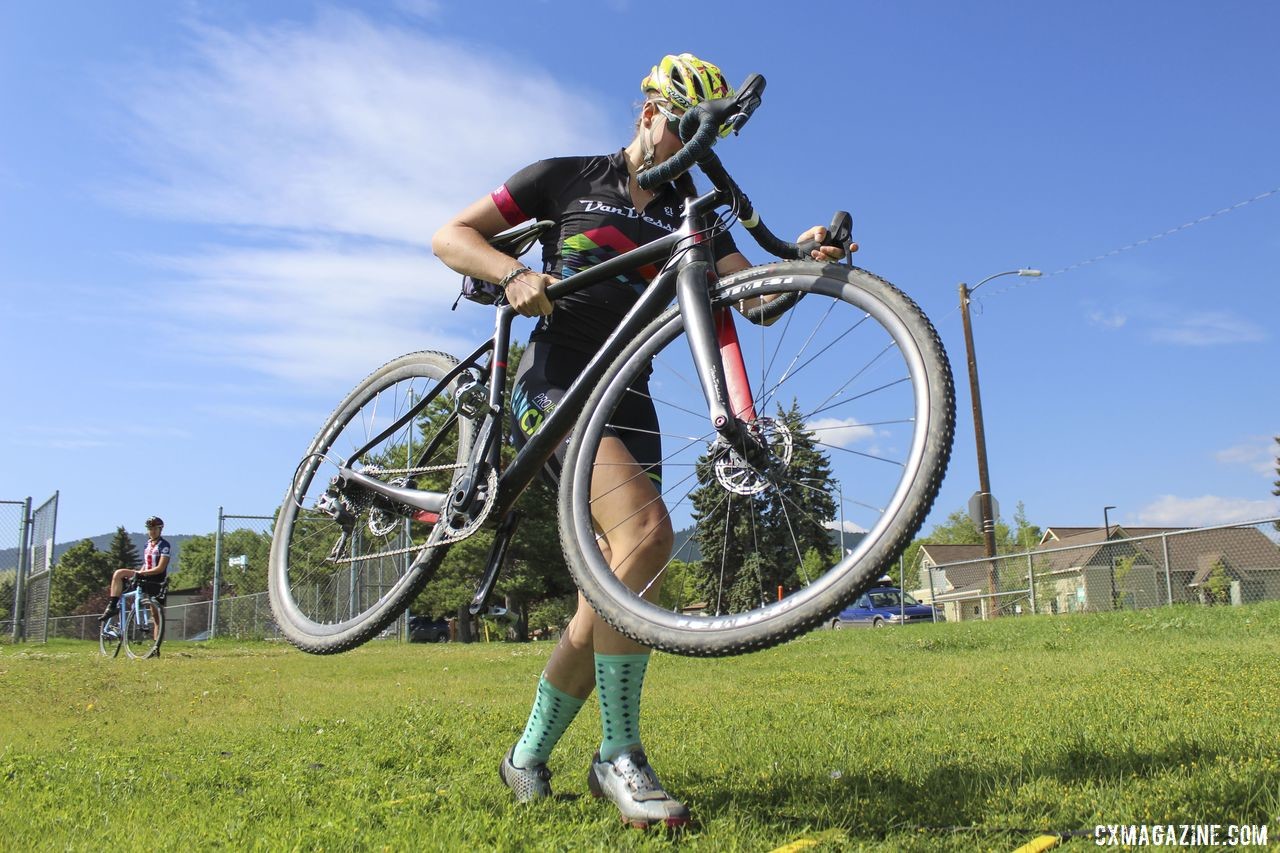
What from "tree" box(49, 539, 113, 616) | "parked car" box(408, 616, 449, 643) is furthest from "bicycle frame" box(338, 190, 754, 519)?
"tree" box(49, 539, 113, 616)

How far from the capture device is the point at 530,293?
10.8 feet

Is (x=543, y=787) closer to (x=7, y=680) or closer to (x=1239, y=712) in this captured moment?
(x=1239, y=712)

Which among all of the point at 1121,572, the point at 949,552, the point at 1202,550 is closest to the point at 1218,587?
the point at 1202,550

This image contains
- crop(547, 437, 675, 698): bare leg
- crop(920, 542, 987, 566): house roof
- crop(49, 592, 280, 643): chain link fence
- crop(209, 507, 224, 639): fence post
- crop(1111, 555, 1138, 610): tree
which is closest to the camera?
crop(547, 437, 675, 698): bare leg

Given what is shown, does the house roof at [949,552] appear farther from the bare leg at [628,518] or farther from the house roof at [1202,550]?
the bare leg at [628,518]

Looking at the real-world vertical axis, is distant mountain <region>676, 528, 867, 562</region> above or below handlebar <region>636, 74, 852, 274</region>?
below

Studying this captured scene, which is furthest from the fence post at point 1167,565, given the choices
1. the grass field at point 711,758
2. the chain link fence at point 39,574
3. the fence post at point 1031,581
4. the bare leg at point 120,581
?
the chain link fence at point 39,574

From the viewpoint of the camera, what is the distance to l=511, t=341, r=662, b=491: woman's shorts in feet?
10.6

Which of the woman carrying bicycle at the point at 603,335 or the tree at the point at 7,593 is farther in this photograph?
the tree at the point at 7,593

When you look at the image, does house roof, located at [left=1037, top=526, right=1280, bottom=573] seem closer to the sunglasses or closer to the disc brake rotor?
the sunglasses

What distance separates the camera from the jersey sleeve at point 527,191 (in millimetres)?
3566

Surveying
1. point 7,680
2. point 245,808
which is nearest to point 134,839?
point 245,808

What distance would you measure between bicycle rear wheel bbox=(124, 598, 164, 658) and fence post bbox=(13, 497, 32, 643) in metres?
5.80

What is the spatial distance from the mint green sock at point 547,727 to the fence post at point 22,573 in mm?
18558
